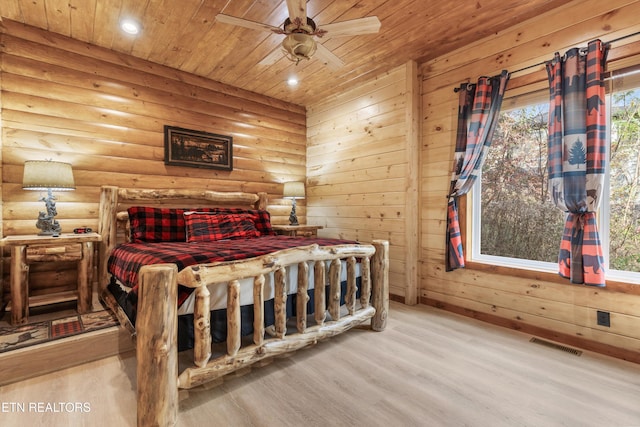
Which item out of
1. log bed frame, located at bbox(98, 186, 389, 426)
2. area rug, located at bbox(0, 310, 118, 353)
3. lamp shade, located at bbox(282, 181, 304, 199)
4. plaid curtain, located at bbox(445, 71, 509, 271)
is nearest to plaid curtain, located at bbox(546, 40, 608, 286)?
plaid curtain, located at bbox(445, 71, 509, 271)

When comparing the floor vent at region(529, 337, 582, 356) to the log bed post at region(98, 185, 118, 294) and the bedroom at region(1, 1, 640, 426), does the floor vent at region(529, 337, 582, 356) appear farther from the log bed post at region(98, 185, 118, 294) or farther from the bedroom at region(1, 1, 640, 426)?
the log bed post at region(98, 185, 118, 294)

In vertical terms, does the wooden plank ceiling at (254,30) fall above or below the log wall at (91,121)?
above

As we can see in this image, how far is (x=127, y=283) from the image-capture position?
82.9 inches

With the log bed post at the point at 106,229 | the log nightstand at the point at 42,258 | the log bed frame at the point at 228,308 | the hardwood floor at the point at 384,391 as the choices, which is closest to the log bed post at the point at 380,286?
the log bed frame at the point at 228,308

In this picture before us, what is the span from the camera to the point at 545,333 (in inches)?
95.9

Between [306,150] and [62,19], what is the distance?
3041 mm

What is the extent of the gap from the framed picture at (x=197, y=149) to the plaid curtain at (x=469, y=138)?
108 inches

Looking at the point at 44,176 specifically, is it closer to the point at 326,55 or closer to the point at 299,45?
the point at 299,45

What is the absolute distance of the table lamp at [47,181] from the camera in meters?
2.41

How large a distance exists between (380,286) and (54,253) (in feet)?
8.81

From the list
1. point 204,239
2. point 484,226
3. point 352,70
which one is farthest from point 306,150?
point 484,226

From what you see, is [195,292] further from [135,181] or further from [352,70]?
[352,70]

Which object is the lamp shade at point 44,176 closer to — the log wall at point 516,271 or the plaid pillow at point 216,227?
the plaid pillow at point 216,227

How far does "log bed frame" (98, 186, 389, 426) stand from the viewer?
1.38 metres
